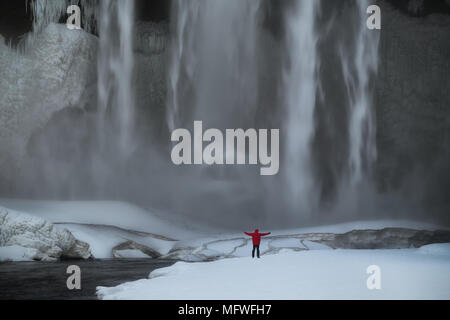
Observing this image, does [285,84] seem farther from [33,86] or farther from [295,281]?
[295,281]

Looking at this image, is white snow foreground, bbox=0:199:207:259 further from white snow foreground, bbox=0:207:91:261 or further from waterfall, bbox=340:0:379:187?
waterfall, bbox=340:0:379:187

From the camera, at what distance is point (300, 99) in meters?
23.2

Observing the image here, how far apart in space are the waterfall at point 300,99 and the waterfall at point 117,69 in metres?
8.34

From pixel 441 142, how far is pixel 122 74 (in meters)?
17.2

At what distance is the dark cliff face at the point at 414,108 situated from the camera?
Answer: 75.6 feet

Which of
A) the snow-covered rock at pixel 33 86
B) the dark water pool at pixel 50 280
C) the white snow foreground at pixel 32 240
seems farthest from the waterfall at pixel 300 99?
the dark water pool at pixel 50 280

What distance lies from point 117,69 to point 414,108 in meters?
15.5

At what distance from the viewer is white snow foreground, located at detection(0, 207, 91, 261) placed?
1256cm

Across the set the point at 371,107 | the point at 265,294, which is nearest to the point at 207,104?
→ the point at 371,107

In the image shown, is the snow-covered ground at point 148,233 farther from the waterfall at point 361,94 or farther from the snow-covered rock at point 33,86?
the waterfall at point 361,94

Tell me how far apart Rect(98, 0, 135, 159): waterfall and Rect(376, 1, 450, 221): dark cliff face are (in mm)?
13112

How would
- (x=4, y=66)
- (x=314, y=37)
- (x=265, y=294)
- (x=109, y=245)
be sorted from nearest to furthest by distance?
1. (x=265, y=294)
2. (x=109, y=245)
3. (x=4, y=66)
4. (x=314, y=37)

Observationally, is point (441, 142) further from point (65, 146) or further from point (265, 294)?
point (265, 294)

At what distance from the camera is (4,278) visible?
8352mm
